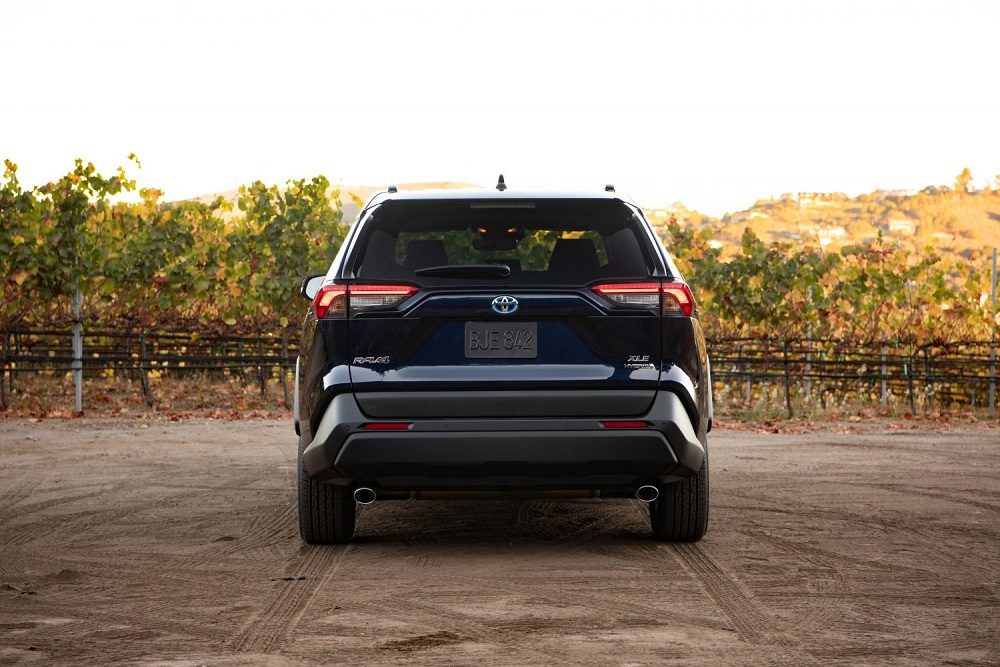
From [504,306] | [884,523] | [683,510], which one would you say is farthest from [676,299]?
[884,523]

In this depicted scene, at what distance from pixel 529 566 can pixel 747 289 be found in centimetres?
1965

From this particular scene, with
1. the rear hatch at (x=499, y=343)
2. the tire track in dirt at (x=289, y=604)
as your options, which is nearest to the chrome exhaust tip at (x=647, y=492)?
the rear hatch at (x=499, y=343)

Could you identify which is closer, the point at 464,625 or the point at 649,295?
the point at 464,625

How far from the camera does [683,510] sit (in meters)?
6.59

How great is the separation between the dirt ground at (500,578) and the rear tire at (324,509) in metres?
0.12

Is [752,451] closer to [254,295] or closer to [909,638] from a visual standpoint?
[909,638]

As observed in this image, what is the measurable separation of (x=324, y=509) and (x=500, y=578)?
119 centimetres

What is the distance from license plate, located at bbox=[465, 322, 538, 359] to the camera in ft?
18.9

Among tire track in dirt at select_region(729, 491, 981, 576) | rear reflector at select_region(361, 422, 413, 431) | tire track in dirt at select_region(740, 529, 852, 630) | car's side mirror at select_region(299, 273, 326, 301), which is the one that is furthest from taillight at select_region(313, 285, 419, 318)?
tire track in dirt at select_region(729, 491, 981, 576)

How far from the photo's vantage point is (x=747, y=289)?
25.1 meters

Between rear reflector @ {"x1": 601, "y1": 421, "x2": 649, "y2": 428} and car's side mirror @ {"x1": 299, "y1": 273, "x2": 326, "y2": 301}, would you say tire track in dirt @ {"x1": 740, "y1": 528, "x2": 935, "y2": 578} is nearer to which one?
rear reflector @ {"x1": 601, "y1": 421, "x2": 649, "y2": 428}

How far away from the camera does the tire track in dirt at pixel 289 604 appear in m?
4.53

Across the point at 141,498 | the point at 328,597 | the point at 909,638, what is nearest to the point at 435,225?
the point at 328,597

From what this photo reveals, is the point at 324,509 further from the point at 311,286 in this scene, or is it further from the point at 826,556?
the point at 826,556
